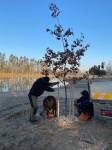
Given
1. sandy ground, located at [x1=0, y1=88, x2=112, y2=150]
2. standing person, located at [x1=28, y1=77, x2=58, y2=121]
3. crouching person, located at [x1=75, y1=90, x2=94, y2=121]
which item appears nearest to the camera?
sandy ground, located at [x1=0, y1=88, x2=112, y2=150]

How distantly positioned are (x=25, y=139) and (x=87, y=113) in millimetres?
2941

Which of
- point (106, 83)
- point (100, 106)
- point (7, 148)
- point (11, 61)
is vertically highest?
point (11, 61)

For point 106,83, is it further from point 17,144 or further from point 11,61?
point 11,61

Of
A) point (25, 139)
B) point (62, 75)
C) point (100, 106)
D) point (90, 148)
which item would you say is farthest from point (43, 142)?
point (62, 75)

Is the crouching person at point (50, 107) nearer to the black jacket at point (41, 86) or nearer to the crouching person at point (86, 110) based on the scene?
the black jacket at point (41, 86)

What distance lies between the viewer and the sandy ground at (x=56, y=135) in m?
9.16

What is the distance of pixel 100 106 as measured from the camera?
37.0ft

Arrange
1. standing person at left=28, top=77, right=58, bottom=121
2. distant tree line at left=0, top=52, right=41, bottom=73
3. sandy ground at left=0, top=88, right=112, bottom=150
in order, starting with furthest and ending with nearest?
distant tree line at left=0, top=52, right=41, bottom=73, standing person at left=28, top=77, right=58, bottom=121, sandy ground at left=0, top=88, right=112, bottom=150

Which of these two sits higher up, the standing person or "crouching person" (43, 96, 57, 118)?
the standing person

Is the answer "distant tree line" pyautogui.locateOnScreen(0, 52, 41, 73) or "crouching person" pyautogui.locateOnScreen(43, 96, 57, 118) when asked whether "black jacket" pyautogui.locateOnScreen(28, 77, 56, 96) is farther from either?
"distant tree line" pyautogui.locateOnScreen(0, 52, 41, 73)

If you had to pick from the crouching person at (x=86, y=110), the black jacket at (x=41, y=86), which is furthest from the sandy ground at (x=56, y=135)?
the black jacket at (x=41, y=86)

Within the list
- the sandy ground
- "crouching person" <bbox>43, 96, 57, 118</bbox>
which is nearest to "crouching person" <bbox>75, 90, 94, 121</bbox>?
the sandy ground

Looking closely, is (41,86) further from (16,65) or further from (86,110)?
(16,65)

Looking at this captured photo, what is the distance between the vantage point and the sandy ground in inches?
361
